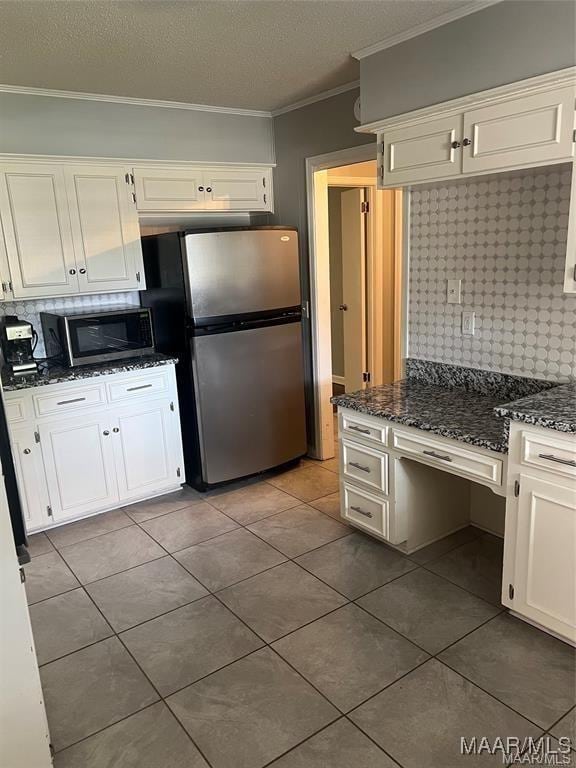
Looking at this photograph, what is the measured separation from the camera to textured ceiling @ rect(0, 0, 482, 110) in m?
2.17

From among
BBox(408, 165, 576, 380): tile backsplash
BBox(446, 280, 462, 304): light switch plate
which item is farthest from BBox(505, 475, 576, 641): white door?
BBox(446, 280, 462, 304): light switch plate

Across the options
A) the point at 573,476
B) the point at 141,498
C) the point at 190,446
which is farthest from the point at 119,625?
the point at 573,476

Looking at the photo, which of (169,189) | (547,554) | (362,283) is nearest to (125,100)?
(169,189)

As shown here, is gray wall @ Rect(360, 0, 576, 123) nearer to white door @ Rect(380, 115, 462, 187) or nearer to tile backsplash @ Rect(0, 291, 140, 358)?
white door @ Rect(380, 115, 462, 187)

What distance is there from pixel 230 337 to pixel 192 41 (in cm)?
162

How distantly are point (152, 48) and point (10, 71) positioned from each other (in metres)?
0.79

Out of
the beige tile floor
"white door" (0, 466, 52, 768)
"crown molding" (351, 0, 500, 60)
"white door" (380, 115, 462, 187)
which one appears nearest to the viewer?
"white door" (0, 466, 52, 768)

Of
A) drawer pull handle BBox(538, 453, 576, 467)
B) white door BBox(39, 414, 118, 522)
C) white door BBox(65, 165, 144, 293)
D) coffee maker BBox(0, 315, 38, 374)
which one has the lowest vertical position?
white door BBox(39, 414, 118, 522)

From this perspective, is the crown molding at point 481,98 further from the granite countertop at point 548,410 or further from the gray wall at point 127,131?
the gray wall at point 127,131

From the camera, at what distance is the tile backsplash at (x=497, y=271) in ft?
8.01

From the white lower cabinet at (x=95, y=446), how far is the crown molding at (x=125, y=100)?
162cm

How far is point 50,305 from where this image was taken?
3535mm

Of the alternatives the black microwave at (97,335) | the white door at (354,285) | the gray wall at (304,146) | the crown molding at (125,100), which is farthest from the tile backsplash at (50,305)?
the white door at (354,285)

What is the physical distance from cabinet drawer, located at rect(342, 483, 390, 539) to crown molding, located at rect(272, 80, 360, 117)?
91.9 inches
